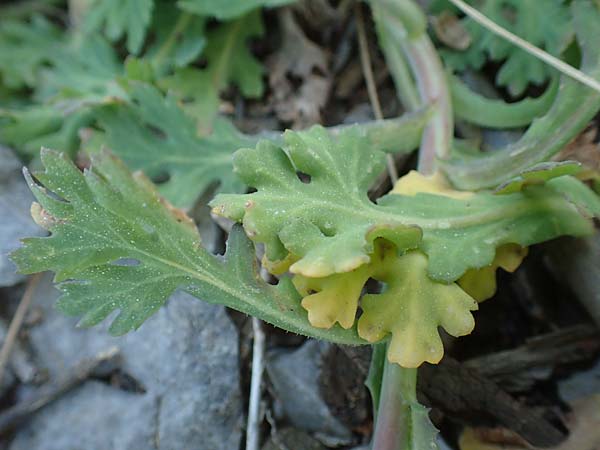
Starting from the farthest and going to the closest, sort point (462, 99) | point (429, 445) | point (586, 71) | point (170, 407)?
point (462, 99) → point (170, 407) → point (586, 71) → point (429, 445)

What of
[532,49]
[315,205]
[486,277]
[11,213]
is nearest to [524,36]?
[532,49]

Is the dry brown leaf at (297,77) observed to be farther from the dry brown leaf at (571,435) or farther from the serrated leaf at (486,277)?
the dry brown leaf at (571,435)

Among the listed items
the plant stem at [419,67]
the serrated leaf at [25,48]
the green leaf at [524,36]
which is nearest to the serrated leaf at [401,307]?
the plant stem at [419,67]

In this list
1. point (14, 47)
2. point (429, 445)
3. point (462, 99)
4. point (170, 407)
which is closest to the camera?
point (429, 445)

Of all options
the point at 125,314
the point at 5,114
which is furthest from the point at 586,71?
the point at 5,114

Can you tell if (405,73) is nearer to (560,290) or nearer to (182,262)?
(560,290)

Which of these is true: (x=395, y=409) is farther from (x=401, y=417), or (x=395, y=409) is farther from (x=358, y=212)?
(x=358, y=212)

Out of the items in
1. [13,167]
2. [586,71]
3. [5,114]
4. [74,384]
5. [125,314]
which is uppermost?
[586,71]
